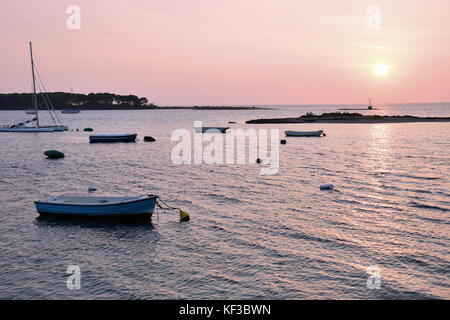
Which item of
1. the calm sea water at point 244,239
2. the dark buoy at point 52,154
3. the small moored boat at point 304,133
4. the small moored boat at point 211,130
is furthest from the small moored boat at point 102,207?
the small moored boat at point 211,130

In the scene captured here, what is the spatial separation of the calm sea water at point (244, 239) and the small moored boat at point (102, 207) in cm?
79

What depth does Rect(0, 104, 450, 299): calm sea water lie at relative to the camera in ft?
59.6

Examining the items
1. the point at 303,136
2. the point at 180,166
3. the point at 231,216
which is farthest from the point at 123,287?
the point at 303,136

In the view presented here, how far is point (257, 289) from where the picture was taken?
698 inches

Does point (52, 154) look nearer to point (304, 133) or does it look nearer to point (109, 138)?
point (109, 138)

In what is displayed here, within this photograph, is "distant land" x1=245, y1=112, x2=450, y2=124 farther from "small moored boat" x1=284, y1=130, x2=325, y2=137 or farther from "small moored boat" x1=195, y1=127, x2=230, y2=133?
"small moored boat" x1=284, y1=130, x2=325, y2=137

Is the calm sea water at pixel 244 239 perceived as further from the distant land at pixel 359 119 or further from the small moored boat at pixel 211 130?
the distant land at pixel 359 119

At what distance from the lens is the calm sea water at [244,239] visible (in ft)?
59.6

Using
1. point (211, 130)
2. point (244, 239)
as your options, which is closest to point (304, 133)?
point (211, 130)

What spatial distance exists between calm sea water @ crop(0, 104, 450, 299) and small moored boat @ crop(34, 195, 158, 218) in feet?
2.60

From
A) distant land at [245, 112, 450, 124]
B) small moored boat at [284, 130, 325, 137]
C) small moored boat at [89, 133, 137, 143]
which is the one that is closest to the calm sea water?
small moored boat at [89, 133, 137, 143]
